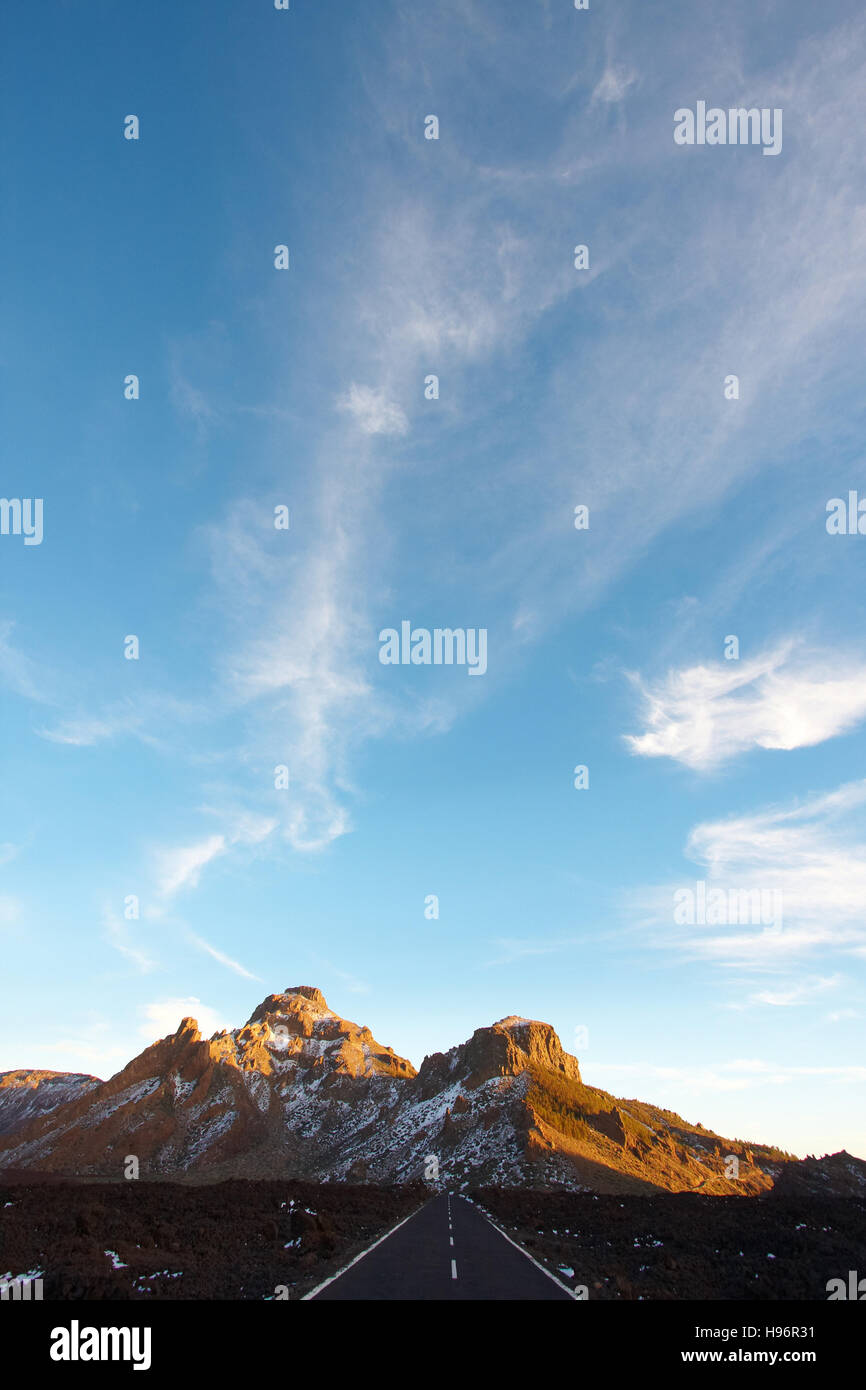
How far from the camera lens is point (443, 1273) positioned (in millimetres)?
16641

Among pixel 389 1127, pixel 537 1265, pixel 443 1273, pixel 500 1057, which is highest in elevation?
pixel 443 1273

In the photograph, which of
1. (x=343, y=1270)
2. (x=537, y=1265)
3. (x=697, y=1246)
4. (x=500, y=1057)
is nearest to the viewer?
(x=343, y=1270)

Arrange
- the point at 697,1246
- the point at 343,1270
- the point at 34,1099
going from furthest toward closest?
the point at 34,1099, the point at 697,1246, the point at 343,1270

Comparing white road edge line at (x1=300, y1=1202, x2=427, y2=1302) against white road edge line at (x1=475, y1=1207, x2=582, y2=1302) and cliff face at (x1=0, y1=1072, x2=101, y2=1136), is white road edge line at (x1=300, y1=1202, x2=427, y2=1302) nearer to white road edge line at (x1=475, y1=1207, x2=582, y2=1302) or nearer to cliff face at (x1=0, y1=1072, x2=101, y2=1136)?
white road edge line at (x1=475, y1=1207, x2=582, y2=1302)

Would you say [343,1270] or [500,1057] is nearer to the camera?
[343,1270]

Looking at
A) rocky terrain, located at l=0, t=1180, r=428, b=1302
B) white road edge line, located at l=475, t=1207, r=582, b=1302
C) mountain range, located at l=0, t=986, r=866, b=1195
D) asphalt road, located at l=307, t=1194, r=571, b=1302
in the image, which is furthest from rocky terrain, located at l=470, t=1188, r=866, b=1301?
mountain range, located at l=0, t=986, r=866, b=1195

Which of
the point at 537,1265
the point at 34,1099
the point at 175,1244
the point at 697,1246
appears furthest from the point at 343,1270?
the point at 34,1099

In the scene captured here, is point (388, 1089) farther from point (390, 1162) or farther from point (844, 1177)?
point (844, 1177)

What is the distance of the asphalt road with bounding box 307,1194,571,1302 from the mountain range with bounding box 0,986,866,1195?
63.9 m

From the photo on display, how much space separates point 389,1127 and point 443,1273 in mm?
130037

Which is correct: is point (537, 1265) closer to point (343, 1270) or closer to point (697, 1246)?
point (343, 1270)

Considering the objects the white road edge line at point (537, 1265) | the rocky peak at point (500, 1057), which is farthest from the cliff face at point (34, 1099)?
the white road edge line at point (537, 1265)

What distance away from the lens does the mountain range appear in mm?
92062
